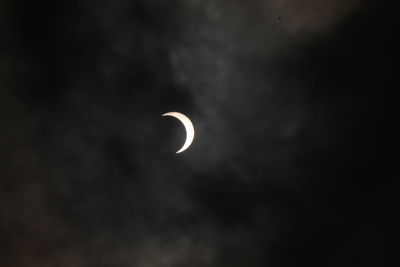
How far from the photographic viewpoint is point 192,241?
89.4 feet

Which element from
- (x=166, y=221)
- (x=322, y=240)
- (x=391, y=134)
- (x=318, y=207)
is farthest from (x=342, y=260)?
(x=166, y=221)

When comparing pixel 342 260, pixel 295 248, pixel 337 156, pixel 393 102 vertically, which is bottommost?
pixel 342 260

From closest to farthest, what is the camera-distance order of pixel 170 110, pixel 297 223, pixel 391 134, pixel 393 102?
pixel 170 110, pixel 393 102, pixel 391 134, pixel 297 223

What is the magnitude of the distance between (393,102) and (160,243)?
26.6 metres

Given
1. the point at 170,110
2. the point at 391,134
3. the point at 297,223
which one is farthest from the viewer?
the point at 297,223

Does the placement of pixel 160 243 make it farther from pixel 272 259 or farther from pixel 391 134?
pixel 391 134

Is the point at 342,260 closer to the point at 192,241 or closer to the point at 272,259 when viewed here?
the point at 272,259

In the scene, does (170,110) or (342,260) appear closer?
(170,110)

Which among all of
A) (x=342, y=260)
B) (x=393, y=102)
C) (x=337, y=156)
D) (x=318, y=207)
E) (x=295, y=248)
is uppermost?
(x=393, y=102)

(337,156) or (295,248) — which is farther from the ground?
(337,156)

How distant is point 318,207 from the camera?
27.8 metres

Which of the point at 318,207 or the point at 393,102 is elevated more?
the point at 393,102

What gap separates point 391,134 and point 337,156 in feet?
19.7

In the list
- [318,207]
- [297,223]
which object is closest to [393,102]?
[318,207]
